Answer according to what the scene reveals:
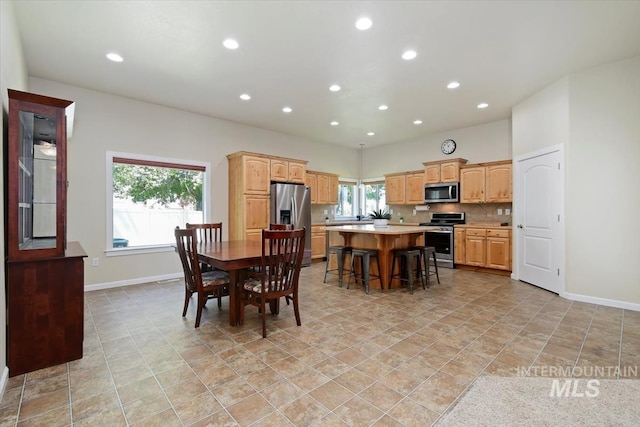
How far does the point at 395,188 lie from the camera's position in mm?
7422

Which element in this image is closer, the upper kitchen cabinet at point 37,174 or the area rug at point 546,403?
the area rug at point 546,403

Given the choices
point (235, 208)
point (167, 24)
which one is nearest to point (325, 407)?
point (167, 24)

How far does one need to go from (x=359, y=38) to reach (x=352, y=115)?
Answer: 2.56 m

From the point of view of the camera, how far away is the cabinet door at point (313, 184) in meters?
7.04

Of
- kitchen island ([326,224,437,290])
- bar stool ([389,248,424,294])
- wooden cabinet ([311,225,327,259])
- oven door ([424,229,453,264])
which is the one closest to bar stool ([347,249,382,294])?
kitchen island ([326,224,437,290])

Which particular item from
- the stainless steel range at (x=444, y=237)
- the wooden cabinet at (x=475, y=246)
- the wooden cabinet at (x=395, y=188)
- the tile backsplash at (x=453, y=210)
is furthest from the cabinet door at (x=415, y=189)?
the wooden cabinet at (x=475, y=246)

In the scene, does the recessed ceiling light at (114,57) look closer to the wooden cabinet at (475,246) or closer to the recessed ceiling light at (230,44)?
the recessed ceiling light at (230,44)

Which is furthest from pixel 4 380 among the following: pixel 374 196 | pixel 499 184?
pixel 374 196

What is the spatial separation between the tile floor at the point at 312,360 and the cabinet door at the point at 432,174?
11.0 feet

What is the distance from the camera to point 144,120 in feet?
16.0

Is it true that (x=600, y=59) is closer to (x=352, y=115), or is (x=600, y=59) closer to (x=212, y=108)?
(x=352, y=115)

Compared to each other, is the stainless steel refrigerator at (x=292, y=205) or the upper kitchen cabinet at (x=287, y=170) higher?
the upper kitchen cabinet at (x=287, y=170)

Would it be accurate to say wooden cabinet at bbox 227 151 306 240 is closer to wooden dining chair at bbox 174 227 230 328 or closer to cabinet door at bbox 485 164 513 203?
wooden dining chair at bbox 174 227 230 328

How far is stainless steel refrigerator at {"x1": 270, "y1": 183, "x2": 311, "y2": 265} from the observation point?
5.91 meters
